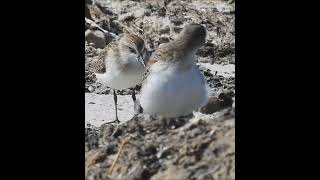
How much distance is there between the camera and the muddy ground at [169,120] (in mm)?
3197

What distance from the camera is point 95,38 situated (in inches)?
143

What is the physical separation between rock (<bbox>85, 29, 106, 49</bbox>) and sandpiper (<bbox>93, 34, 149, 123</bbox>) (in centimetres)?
6

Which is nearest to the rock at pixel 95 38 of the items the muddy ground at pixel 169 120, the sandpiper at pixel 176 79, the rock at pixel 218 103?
the muddy ground at pixel 169 120

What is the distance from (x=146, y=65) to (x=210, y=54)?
14.7 inches

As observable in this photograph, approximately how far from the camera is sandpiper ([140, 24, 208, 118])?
321 cm

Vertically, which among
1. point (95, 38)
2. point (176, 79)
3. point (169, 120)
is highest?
point (95, 38)

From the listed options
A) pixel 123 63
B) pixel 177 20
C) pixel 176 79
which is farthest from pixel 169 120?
pixel 177 20

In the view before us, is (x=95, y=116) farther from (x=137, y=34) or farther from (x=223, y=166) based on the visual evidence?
(x=223, y=166)

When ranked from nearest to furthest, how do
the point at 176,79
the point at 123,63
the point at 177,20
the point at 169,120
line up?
the point at 176,79
the point at 169,120
the point at 123,63
the point at 177,20

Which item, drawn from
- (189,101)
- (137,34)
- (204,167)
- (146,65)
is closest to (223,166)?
(204,167)

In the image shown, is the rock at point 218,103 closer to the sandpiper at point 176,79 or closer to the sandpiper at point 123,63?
the sandpiper at point 176,79

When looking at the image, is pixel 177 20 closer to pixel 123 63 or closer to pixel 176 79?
pixel 123 63

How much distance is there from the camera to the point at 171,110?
330cm

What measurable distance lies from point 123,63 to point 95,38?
0.26 metres
